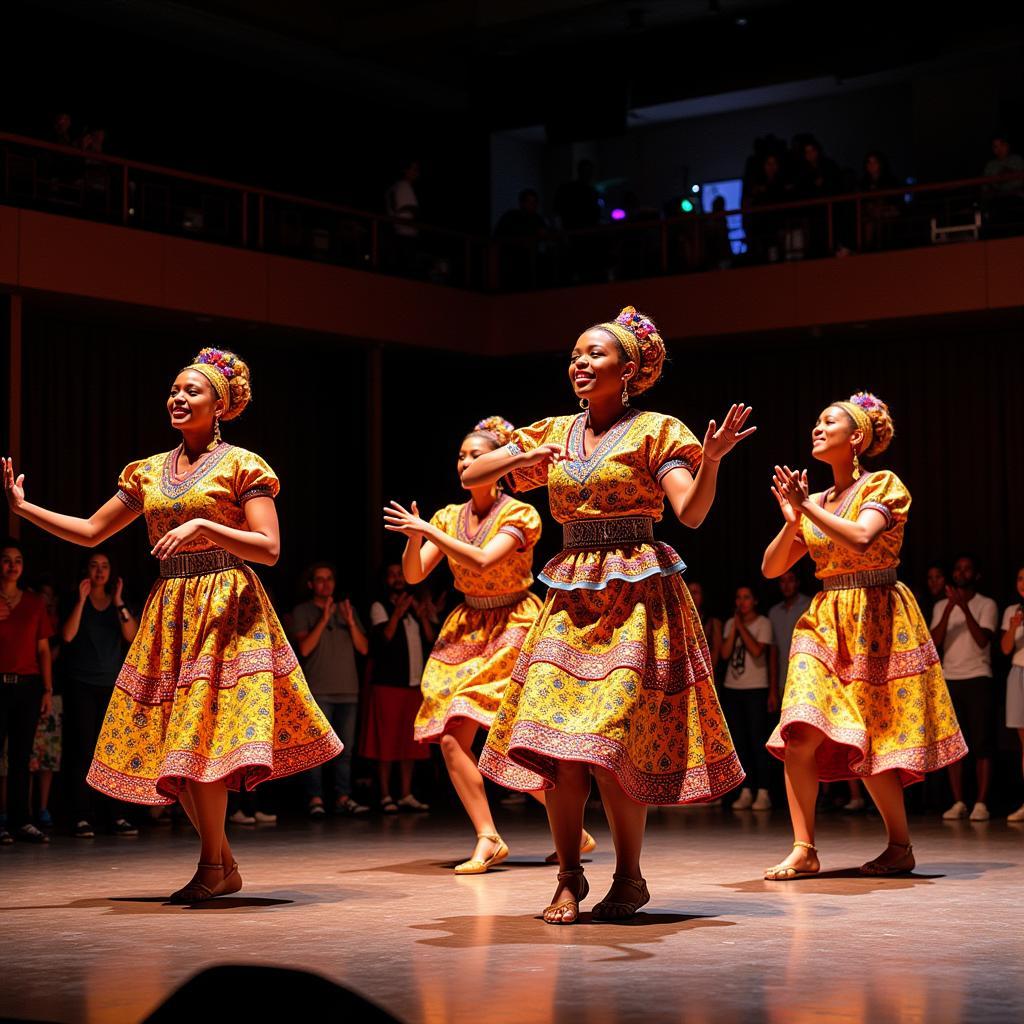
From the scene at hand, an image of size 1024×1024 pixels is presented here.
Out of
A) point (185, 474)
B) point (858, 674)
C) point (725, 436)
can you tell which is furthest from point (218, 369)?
point (858, 674)

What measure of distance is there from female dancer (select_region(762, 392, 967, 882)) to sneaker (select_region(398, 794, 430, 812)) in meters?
3.98

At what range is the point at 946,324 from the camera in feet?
37.0

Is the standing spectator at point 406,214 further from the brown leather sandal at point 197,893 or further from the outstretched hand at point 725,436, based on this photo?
Answer: the outstretched hand at point 725,436

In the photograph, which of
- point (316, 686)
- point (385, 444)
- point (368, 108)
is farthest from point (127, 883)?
point (368, 108)

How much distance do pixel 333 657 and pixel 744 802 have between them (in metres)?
2.51

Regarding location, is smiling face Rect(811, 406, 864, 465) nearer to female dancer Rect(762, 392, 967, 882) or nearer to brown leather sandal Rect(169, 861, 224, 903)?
female dancer Rect(762, 392, 967, 882)

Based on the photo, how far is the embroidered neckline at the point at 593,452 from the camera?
15.1ft

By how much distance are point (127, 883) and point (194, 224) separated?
6.00 m

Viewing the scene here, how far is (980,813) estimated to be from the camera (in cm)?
855

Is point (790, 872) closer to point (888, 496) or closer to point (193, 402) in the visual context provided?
point (888, 496)

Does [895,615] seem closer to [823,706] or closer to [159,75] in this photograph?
[823,706]

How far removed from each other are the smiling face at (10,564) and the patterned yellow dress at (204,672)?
2.97m

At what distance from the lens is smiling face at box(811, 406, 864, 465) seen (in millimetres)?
5809

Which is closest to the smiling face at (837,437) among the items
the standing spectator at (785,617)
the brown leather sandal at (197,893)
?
the brown leather sandal at (197,893)
